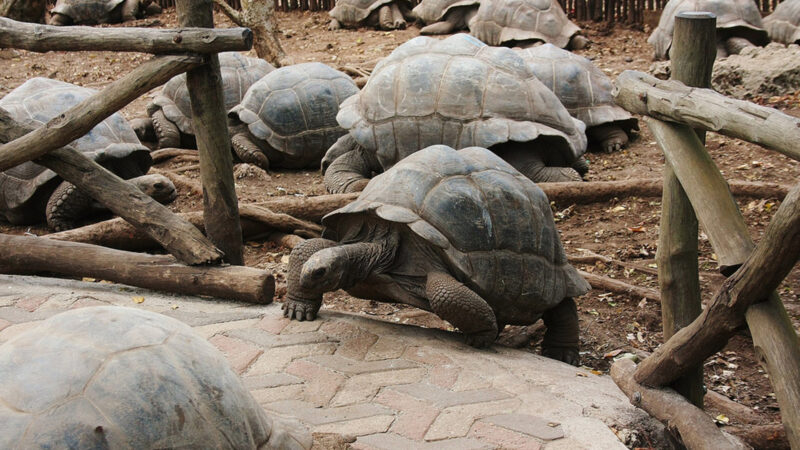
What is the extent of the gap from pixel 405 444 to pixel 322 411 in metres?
0.42

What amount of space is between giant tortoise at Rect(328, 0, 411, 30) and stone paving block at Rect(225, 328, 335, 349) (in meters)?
10.1

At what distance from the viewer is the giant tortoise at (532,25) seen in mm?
11539

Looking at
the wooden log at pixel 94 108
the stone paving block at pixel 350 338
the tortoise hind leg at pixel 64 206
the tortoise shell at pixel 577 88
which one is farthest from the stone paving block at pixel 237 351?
the tortoise shell at pixel 577 88

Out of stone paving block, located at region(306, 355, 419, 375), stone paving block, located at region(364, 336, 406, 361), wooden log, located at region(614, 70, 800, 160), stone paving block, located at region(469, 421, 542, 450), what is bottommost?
stone paving block, located at region(364, 336, 406, 361)

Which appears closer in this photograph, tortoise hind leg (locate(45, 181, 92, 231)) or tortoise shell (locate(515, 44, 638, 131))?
tortoise hind leg (locate(45, 181, 92, 231))

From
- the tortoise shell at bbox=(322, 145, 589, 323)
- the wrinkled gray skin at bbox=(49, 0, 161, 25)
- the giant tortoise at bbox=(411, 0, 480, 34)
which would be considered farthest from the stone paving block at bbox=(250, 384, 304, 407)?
the wrinkled gray skin at bbox=(49, 0, 161, 25)

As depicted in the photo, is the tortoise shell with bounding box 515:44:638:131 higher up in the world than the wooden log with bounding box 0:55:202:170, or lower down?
lower down

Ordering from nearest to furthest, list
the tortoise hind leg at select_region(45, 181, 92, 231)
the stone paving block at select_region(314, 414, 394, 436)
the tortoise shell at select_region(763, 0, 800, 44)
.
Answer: the stone paving block at select_region(314, 414, 394, 436)
the tortoise hind leg at select_region(45, 181, 92, 231)
the tortoise shell at select_region(763, 0, 800, 44)

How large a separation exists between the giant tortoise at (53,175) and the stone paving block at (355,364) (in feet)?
10.1

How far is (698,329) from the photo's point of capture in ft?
10.1

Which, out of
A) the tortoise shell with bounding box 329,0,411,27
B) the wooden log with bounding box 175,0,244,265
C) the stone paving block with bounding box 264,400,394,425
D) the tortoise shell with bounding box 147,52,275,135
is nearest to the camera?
the stone paving block with bounding box 264,400,394,425

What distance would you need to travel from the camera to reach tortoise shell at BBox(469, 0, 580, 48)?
1153 centimetres

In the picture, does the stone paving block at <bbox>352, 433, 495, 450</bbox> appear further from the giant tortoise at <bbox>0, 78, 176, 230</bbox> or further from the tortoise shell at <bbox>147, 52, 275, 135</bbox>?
the tortoise shell at <bbox>147, 52, 275, 135</bbox>

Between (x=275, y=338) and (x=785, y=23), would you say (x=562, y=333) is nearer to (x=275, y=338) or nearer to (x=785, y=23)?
(x=275, y=338)
